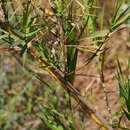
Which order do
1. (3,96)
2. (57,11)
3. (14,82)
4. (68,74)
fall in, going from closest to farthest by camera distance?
(57,11), (68,74), (3,96), (14,82)

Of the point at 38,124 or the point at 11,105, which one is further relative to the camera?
the point at 38,124

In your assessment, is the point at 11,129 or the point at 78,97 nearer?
the point at 78,97

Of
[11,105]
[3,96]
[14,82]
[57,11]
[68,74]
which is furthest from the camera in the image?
[14,82]

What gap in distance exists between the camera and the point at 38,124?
2062 mm

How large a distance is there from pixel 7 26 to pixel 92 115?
1.08 feet

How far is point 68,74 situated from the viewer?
0.72 metres

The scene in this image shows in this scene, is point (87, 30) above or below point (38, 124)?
above

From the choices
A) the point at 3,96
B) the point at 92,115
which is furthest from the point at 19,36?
the point at 3,96

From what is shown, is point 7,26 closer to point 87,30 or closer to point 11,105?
point 87,30

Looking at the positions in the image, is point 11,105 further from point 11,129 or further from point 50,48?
point 50,48

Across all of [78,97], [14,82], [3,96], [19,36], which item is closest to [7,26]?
[19,36]

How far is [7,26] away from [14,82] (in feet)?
5.14

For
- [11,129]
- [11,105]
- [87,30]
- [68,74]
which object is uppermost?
[87,30]

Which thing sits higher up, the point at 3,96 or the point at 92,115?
the point at 92,115
